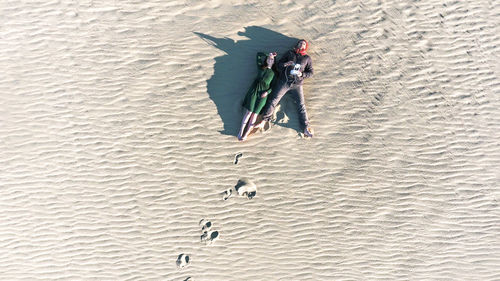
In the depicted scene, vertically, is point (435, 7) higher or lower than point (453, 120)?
higher

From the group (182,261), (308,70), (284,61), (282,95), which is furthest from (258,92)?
(182,261)

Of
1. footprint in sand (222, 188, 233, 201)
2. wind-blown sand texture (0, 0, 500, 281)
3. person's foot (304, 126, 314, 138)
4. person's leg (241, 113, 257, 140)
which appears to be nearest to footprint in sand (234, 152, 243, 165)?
wind-blown sand texture (0, 0, 500, 281)

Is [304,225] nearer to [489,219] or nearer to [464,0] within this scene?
[489,219]

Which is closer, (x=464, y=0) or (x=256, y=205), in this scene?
(x=464, y=0)

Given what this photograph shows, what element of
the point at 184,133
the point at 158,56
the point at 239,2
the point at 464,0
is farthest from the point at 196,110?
the point at 464,0

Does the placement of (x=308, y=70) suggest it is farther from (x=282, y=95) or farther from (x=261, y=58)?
(x=261, y=58)

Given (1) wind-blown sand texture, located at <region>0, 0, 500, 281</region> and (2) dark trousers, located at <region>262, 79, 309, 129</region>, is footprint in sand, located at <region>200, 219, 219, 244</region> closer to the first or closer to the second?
(1) wind-blown sand texture, located at <region>0, 0, 500, 281</region>
